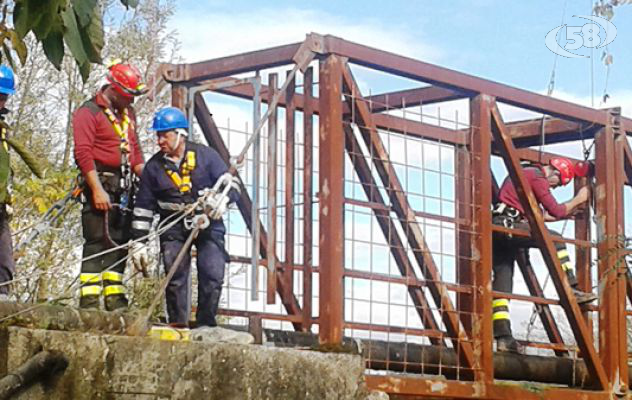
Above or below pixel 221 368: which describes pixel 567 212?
above

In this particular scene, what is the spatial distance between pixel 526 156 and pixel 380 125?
2084 millimetres

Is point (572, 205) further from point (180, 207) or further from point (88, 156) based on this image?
point (88, 156)

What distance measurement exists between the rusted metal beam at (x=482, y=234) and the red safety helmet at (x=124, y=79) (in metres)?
2.57

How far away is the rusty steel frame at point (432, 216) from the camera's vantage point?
8.84 meters

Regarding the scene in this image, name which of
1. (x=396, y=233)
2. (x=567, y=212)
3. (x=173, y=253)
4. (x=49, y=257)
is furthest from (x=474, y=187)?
(x=49, y=257)

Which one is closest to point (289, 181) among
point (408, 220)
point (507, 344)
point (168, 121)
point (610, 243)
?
point (408, 220)

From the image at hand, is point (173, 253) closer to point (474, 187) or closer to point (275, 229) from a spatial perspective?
point (275, 229)

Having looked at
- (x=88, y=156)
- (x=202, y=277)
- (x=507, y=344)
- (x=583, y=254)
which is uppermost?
(x=88, y=156)

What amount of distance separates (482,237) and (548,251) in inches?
33.1

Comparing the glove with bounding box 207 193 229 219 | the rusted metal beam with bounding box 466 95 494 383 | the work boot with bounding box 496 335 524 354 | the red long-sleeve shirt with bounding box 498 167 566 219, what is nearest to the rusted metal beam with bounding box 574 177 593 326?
the red long-sleeve shirt with bounding box 498 167 566 219

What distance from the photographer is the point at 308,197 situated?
9.31 meters

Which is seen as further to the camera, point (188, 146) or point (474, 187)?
point (474, 187)

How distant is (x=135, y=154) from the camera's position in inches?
373

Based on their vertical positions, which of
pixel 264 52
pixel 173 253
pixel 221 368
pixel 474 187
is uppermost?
pixel 264 52
